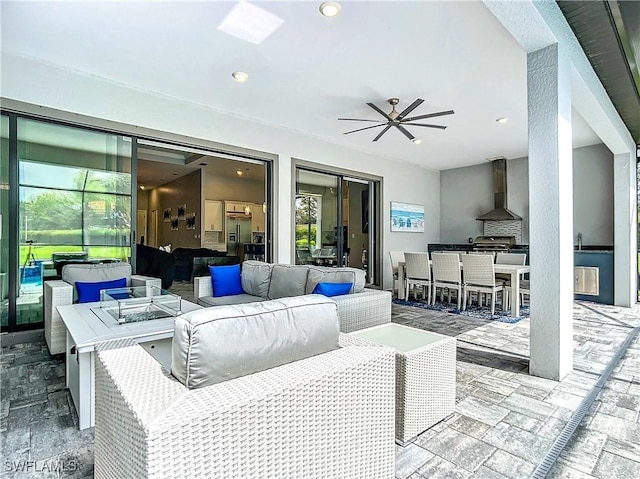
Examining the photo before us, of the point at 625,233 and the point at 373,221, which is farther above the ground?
the point at 373,221

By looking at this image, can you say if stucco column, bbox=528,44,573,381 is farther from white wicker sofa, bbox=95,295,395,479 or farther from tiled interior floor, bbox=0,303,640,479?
white wicker sofa, bbox=95,295,395,479

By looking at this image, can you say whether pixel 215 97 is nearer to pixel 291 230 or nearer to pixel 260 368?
pixel 291 230

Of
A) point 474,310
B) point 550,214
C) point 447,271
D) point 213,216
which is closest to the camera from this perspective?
point 550,214

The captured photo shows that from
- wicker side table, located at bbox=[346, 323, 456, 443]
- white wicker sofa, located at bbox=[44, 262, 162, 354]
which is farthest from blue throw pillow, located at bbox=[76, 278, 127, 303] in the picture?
wicker side table, located at bbox=[346, 323, 456, 443]

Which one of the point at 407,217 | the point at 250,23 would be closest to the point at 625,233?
the point at 407,217

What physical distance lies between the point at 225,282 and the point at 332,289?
1645mm

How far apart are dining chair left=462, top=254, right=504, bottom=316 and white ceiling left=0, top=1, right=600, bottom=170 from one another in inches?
81.6

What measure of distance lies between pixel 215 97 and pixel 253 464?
4.34 m

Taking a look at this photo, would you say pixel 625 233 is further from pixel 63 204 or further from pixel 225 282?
pixel 63 204

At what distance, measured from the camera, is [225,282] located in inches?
161

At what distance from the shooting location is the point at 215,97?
4.41m

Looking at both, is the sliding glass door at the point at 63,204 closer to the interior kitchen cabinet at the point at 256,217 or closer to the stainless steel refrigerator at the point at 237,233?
the interior kitchen cabinet at the point at 256,217

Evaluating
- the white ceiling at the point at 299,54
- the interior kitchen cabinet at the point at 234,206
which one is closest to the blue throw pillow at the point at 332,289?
the white ceiling at the point at 299,54

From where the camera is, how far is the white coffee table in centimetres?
197
